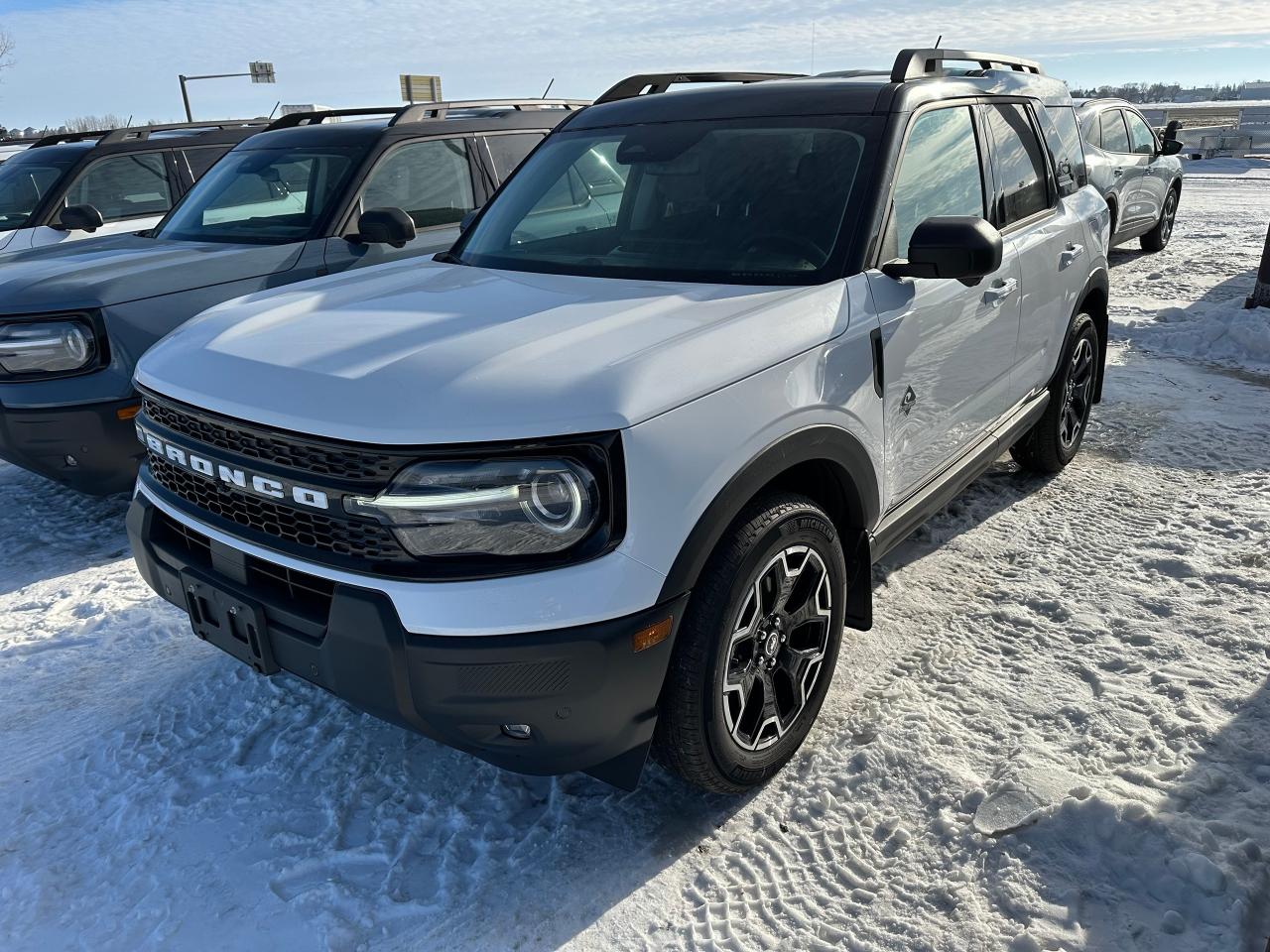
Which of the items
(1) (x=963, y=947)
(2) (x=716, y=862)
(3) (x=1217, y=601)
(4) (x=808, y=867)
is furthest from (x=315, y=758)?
(3) (x=1217, y=601)

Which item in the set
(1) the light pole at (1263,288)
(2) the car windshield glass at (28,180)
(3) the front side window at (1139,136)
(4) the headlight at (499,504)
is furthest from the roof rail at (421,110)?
(3) the front side window at (1139,136)

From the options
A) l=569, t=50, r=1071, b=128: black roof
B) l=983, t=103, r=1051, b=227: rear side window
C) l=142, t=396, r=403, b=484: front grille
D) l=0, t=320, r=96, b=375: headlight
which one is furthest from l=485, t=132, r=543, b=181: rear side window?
l=142, t=396, r=403, b=484: front grille

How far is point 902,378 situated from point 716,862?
5.05 feet

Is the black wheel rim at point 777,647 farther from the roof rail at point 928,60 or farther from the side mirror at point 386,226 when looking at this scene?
the side mirror at point 386,226

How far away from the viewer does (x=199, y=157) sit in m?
7.81

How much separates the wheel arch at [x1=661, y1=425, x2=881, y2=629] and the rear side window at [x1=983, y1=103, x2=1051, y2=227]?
160 cm

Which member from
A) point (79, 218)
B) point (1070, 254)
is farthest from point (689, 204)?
point (79, 218)

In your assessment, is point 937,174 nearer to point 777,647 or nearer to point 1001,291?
point 1001,291

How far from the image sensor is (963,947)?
7.28 feet

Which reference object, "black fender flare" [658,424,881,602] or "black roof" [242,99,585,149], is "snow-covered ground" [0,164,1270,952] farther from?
"black roof" [242,99,585,149]

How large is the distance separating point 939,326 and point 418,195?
3.64 meters

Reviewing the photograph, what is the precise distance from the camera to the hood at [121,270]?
4.43 meters

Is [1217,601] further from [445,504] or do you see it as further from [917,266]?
[445,504]

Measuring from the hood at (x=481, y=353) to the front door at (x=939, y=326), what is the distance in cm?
37
